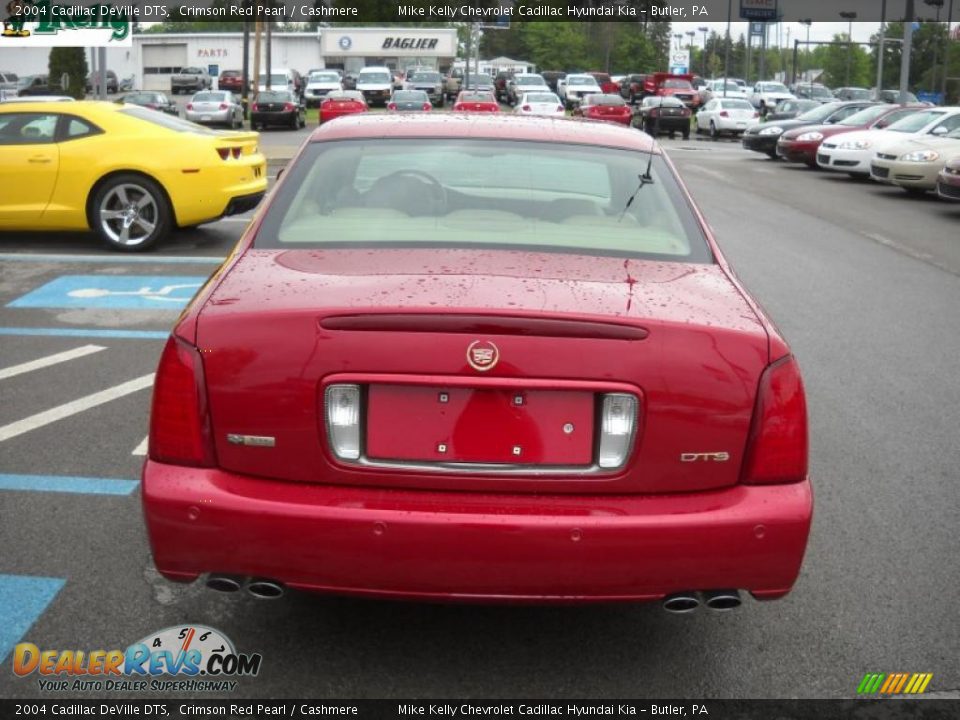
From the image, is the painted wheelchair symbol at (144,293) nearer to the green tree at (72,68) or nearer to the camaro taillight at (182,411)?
the camaro taillight at (182,411)

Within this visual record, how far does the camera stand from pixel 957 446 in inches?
234

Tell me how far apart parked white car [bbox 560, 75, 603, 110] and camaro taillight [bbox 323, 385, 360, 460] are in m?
54.2

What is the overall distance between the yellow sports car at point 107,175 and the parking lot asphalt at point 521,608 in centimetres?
298

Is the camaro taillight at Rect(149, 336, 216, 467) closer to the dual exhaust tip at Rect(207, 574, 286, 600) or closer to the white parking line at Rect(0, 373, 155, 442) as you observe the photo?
the dual exhaust tip at Rect(207, 574, 286, 600)

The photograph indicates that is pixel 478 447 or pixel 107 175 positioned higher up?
pixel 107 175

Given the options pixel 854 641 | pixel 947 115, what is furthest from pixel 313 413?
pixel 947 115

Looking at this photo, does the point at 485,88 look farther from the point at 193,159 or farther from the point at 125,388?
the point at 125,388

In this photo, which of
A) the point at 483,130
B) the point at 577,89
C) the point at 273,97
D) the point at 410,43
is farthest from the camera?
the point at 410,43

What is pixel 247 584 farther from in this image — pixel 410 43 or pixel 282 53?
pixel 282 53

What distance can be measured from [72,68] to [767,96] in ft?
110

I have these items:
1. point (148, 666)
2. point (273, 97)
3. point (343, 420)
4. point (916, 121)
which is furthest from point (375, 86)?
point (343, 420)

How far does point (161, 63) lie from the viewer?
94.3 meters

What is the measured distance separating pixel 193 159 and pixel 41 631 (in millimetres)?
8703

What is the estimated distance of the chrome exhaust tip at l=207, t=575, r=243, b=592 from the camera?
324 centimetres
